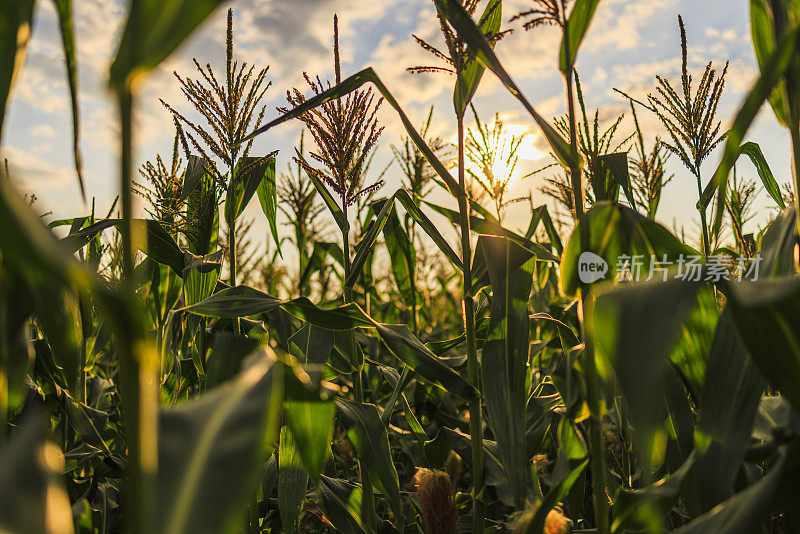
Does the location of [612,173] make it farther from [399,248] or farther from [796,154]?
[399,248]

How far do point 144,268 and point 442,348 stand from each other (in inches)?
38.0

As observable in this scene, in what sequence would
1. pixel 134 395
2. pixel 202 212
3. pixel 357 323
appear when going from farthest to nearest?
pixel 202 212 < pixel 357 323 < pixel 134 395

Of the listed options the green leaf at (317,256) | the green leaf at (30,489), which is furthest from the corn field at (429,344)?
the green leaf at (317,256)

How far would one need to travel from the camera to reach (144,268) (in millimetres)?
1590

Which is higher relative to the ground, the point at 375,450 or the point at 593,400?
the point at 593,400

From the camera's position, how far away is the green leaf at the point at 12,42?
508 mm

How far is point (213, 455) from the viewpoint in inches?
16.0

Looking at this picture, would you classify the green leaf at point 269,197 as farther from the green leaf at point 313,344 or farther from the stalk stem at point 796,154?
the stalk stem at point 796,154

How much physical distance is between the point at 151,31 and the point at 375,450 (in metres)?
0.80

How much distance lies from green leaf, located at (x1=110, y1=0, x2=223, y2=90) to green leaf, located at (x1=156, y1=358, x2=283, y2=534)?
0.93 ft

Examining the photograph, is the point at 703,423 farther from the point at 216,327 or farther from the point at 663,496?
the point at 216,327

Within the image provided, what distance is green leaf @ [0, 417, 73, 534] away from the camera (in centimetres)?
38

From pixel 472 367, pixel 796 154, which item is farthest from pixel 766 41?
pixel 472 367

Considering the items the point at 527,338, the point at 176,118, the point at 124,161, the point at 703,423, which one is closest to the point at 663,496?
the point at 703,423
